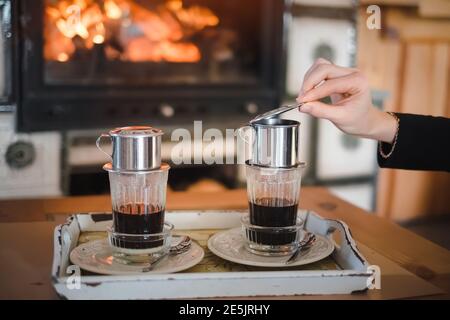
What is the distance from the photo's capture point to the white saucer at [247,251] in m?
0.81

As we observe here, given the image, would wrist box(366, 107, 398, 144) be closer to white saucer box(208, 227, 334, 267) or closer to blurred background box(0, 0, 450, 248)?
white saucer box(208, 227, 334, 267)

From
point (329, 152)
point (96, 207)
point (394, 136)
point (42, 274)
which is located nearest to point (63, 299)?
point (42, 274)

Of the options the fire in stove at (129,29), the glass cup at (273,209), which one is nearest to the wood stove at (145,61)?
the fire in stove at (129,29)

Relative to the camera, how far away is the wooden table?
769mm

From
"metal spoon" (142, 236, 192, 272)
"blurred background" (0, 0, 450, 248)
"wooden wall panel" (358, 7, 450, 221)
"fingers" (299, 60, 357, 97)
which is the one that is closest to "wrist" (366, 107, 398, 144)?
"fingers" (299, 60, 357, 97)

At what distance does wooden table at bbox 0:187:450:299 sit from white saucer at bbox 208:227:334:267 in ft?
0.28

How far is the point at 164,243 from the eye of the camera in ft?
2.74

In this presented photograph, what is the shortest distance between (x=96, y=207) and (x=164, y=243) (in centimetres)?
44

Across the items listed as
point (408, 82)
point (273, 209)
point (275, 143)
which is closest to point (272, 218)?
point (273, 209)

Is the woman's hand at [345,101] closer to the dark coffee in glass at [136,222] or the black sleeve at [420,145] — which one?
the black sleeve at [420,145]

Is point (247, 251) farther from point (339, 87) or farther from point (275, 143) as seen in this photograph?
point (339, 87)

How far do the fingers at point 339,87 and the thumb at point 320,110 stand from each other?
0.01 m

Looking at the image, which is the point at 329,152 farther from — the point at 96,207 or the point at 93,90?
the point at 96,207

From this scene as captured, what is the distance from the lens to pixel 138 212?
83 centimetres
